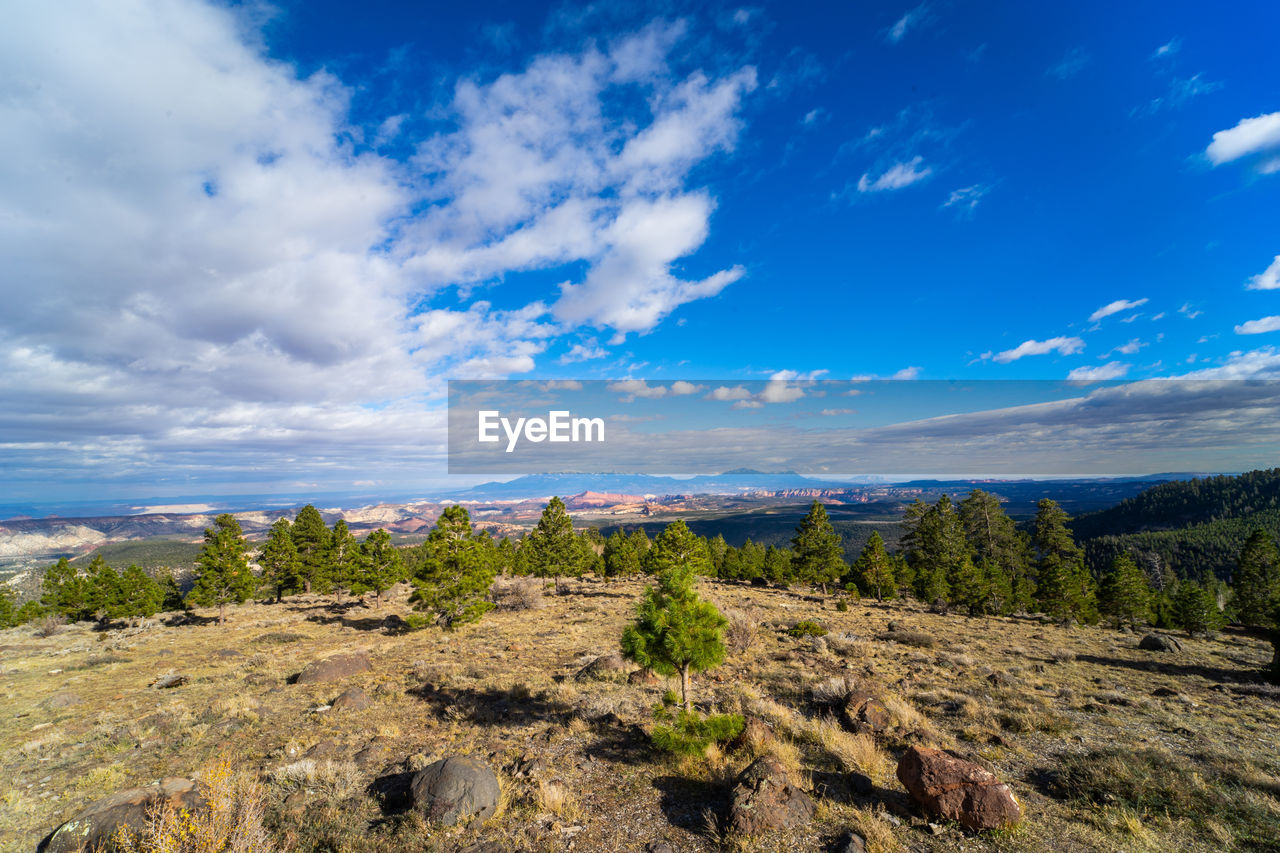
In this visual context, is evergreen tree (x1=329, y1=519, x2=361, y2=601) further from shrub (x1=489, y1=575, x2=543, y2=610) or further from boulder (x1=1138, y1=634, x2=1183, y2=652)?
boulder (x1=1138, y1=634, x2=1183, y2=652)

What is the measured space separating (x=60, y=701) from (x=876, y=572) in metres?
58.6

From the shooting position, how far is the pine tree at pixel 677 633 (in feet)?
42.6

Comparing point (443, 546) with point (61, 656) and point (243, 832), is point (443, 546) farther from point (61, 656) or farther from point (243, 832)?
point (243, 832)

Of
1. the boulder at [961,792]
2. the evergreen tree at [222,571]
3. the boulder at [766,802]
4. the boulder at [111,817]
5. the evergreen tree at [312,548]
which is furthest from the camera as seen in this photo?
the evergreen tree at [312,548]

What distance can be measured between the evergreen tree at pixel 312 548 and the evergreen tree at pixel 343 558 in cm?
105

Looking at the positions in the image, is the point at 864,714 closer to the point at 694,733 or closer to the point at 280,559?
the point at 694,733

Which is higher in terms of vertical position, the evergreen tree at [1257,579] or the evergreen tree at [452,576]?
the evergreen tree at [452,576]

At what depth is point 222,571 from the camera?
39094 millimetres

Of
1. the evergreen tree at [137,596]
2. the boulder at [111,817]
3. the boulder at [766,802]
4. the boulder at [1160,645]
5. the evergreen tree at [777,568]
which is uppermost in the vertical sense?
the boulder at [111,817]

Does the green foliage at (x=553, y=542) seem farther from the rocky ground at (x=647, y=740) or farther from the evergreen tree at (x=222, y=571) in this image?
the evergreen tree at (x=222, y=571)

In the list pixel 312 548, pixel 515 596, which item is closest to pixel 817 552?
pixel 515 596

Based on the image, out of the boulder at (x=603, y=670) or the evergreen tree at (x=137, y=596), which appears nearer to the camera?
the boulder at (x=603, y=670)

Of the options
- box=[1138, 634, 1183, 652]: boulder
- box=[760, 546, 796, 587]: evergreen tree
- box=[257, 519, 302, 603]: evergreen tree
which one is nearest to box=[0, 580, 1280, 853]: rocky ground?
box=[1138, 634, 1183, 652]: boulder

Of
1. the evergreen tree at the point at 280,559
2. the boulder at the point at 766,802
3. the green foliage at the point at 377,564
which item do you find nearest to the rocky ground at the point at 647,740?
the boulder at the point at 766,802
